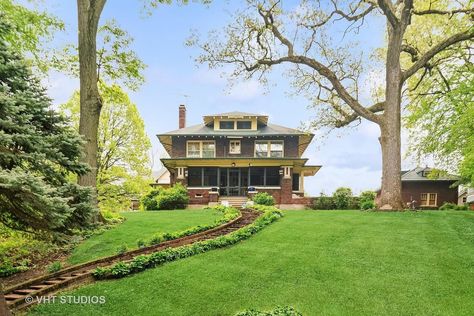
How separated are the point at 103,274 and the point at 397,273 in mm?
6264

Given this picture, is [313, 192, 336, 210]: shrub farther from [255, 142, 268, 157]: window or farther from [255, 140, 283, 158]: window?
[255, 142, 268, 157]: window

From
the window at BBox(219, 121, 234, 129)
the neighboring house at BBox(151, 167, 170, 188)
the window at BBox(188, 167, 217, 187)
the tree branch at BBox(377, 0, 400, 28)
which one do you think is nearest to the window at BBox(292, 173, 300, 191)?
the window at BBox(219, 121, 234, 129)

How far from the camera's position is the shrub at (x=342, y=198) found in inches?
960

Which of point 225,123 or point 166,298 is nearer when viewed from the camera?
point 166,298

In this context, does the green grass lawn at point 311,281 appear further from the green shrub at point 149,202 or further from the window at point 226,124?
the window at point 226,124

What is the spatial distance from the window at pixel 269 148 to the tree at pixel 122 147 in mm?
10944

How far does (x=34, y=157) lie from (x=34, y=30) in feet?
38.5

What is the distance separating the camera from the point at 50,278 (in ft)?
23.4

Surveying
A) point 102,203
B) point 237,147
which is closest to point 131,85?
point 102,203

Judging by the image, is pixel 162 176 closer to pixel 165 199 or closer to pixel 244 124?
pixel 244 124

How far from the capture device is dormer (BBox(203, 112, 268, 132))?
31188 millimetres

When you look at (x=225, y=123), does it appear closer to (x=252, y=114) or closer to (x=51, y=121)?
(x=252, y=114)

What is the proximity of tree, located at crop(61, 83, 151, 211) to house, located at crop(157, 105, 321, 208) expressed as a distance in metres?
6.10

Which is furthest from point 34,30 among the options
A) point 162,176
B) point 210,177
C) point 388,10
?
point 162,176
